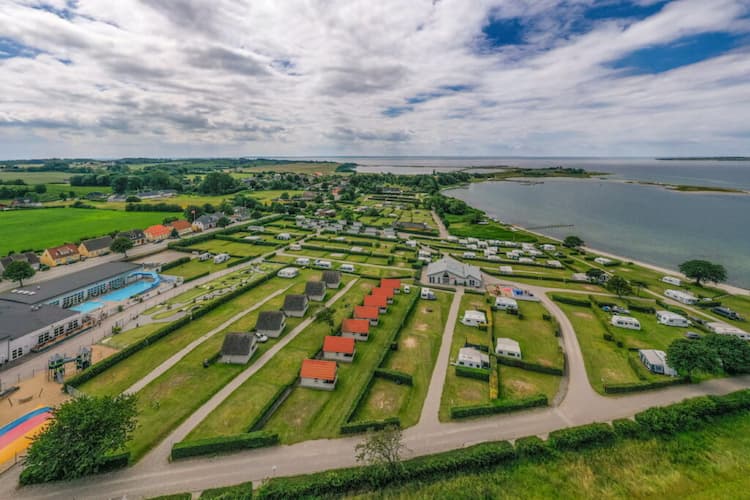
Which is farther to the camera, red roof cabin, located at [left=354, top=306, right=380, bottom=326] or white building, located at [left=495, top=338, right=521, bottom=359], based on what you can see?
red roof cabin, located at [left=354, top=306, right=380, bottom=326]

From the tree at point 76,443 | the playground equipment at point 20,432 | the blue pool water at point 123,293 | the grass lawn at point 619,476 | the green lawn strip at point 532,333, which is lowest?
the grass lawn at point 619,476

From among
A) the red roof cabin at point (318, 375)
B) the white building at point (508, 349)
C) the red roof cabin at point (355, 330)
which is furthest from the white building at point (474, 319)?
the red roof cabin at point (318, 375)

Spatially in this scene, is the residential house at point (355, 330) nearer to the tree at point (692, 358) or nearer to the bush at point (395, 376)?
the bush at point (395, 376)

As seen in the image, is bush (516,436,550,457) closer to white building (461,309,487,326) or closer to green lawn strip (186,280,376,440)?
green lawn strip (186,280,376,440)

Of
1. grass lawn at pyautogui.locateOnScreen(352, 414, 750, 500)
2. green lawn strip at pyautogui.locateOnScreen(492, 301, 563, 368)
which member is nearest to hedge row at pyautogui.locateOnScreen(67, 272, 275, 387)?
grass lawn at pyautogui.locateOnScreen(352, 414, 750, 500)

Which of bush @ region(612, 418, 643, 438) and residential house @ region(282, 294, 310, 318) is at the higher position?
residential house @ region(282, 294, 310, 318)

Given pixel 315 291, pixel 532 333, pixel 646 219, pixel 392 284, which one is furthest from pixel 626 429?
pixel 646 219

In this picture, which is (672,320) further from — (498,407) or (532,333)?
(498,407)
